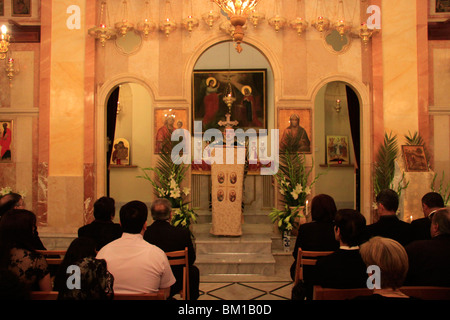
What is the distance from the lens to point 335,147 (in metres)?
12.5

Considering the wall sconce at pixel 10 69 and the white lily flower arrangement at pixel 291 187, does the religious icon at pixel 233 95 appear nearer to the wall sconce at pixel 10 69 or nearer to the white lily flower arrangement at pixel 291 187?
the white lily flower arrangement at pixel 291 187

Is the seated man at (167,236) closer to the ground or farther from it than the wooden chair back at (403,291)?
farther from it

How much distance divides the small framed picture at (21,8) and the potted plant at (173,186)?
421 centimetres

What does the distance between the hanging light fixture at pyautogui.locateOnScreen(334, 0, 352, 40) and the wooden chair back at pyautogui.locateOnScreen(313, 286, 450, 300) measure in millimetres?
6859

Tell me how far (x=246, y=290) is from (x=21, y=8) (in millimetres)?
7594

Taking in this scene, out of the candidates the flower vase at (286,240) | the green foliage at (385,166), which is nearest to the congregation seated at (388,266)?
the flower vase at (286,240)

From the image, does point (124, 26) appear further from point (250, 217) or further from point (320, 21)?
point (250, 217)

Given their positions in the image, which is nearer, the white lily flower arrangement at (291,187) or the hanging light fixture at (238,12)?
the hanging light fixture at (238,12)

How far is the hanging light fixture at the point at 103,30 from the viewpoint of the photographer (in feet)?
27.6

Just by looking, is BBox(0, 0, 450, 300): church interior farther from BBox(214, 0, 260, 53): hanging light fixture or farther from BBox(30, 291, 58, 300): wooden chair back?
BBox(30, 291, 58, 300): wooden chair back

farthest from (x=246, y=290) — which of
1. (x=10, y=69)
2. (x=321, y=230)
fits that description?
(x=10, y=69)
